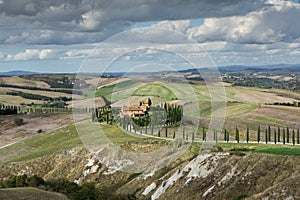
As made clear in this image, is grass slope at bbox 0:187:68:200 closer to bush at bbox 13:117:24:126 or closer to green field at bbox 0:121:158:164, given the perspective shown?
green field at bbox 0:121:158:164

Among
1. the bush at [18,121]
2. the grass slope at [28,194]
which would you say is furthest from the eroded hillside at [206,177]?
the bush at [18,121]

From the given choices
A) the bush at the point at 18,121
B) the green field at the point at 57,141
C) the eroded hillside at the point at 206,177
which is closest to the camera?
the eroded hillside at the point at 206,177

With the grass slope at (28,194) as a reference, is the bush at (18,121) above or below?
below

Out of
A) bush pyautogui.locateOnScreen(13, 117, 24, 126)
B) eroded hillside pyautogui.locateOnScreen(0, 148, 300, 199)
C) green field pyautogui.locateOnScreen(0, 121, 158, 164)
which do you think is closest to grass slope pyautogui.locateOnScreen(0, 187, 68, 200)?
eroded hillside pyautogui.locateOnScreen(0, 148, 300, 199)

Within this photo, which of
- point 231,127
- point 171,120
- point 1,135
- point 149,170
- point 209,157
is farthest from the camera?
point 1,135

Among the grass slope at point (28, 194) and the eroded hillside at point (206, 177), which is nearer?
the grass slope at point (28, 194)

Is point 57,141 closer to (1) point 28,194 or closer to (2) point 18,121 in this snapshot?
(2) point 18,121

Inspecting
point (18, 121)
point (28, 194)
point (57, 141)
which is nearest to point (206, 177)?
point (28, 194)

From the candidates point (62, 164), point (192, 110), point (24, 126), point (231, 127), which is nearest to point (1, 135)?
point (24, 126)

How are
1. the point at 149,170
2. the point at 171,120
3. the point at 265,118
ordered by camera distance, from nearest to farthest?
the point at 149,170 → the point at 171,120 → the point at 265,118

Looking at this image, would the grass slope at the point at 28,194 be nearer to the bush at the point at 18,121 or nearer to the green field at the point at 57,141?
the green field at the point at 57,141

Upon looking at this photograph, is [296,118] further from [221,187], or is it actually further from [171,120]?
[221,187]
